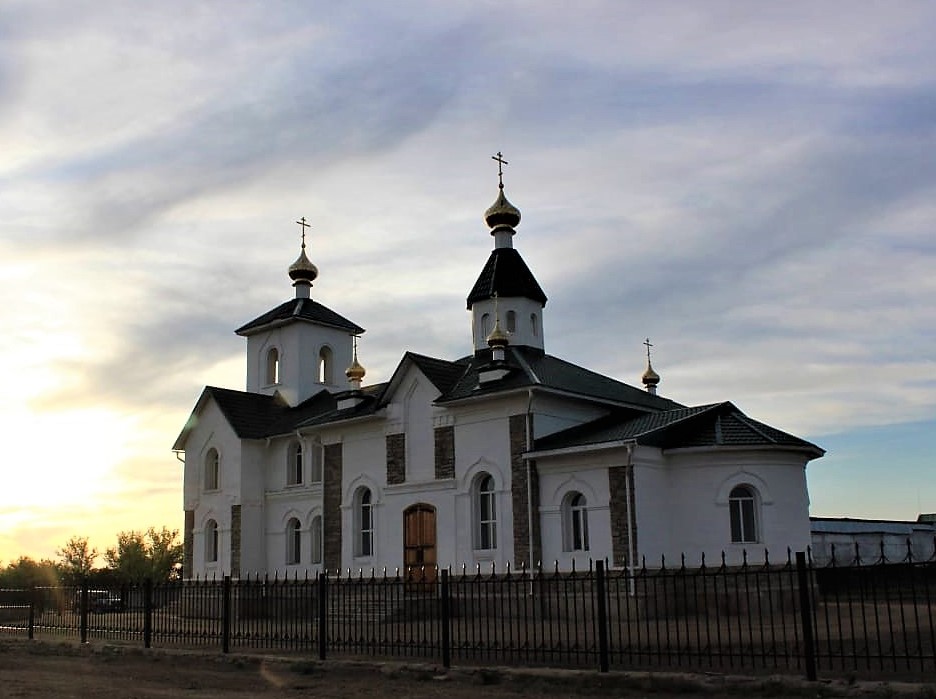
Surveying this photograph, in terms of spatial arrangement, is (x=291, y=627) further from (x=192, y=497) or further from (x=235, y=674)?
(x=192, y=497)

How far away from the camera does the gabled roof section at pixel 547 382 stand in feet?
72.6

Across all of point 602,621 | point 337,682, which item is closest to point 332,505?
point 337,682

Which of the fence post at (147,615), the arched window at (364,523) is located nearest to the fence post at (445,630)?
the fence post at (147,615)

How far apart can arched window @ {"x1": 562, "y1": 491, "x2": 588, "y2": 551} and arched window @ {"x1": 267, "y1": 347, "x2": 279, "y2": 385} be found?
45.1 feet

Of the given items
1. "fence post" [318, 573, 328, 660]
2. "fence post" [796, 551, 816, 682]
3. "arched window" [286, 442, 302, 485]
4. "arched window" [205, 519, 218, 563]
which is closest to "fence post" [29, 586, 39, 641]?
"fence post" [318, 573, 328, 660]

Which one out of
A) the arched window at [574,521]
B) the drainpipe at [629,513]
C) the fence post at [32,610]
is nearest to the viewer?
the fence post at [32,610]

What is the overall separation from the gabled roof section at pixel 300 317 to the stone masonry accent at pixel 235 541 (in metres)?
6.49

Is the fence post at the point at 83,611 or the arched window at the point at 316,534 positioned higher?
the arched window at the point at 316,534

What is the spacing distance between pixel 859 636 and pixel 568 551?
7.88 meters

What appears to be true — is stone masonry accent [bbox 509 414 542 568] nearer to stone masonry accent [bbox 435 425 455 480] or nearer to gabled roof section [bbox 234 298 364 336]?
stone masonry accent [bbox 435 425 455 480]

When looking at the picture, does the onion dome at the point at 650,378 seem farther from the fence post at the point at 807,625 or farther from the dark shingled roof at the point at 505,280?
the fence post at the point at 807,625

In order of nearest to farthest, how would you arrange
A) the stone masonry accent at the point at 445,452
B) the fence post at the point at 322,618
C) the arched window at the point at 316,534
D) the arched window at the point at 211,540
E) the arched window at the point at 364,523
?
the fence post at the point at 322,618
the stone masonry accent at the point at 445,452
the arched window at the point at 364,523
the arched window at the point at 316,534
the arched window at the point at 211,540

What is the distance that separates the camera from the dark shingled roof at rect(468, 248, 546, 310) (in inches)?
1024

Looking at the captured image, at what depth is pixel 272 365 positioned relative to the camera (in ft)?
105
